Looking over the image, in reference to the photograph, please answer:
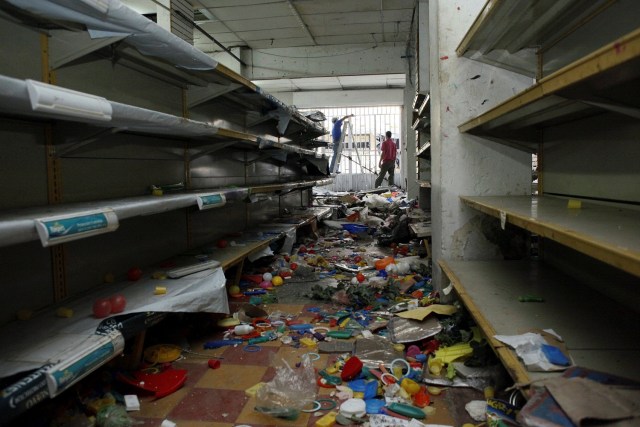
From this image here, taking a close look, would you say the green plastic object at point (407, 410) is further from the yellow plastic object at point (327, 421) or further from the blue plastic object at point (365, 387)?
the yellow plastic object at point (327, 421)

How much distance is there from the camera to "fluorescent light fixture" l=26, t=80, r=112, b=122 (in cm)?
147

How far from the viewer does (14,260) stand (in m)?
1.99

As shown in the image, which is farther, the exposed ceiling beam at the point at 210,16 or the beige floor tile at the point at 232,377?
the exposed ceiling beam at the point at 210,16

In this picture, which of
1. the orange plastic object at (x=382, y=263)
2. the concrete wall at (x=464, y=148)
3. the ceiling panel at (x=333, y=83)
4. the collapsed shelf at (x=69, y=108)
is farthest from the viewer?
the ceiling panel at (x=333, y=83)

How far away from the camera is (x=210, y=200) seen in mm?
3061

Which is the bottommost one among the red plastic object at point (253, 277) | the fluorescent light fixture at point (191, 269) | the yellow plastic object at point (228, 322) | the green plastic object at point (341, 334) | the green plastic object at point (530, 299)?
the green plastic object at point (341, 334)

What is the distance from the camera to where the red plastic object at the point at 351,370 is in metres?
2.23

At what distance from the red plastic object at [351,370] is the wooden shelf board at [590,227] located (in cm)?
107

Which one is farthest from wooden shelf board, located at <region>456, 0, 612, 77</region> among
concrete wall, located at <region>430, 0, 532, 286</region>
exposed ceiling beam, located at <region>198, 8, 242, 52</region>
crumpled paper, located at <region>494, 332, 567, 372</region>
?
exposed ceiling beam, located at <region>198, 8, 242, 52</region>

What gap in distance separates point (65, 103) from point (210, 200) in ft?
4.94

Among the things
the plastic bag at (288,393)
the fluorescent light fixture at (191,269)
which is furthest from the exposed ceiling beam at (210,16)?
the plastic bag at (288,393)

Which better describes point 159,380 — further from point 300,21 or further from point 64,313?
point 300,21

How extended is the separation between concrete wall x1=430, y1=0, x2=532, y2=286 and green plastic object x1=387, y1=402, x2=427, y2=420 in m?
1.51

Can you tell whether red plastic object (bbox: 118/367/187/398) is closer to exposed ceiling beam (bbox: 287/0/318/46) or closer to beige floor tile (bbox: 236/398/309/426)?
beige floor tile (bbox: 236/398/309/426)
